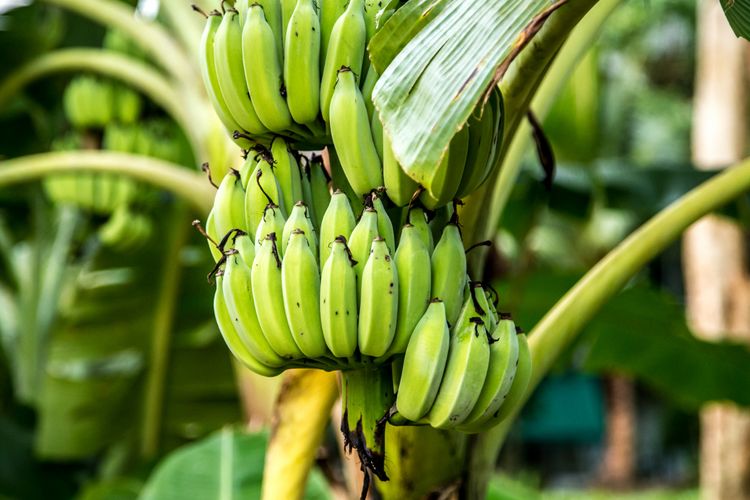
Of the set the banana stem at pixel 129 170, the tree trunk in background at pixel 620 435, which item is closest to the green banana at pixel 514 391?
the banana stem at pixel 129 170

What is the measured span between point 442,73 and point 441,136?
48 millimetres

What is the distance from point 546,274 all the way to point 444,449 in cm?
104

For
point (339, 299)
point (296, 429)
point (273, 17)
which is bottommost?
point (296, 429)

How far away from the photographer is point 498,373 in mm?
583

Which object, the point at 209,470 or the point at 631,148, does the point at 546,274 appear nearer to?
the point at 209,470

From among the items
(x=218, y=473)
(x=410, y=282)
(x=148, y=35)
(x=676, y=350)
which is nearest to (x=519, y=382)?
(x=410, y=282)

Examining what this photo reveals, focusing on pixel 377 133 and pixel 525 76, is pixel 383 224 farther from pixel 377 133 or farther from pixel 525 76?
pixel 525 76

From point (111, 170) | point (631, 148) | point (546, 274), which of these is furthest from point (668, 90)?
point (111, 170)

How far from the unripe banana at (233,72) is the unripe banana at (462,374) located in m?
0.22

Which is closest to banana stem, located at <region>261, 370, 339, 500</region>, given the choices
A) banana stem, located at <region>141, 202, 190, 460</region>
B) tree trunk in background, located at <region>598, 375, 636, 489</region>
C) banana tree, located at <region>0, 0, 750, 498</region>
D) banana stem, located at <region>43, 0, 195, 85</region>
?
banana tree, located at <region>0, 0, 750, 498</region>

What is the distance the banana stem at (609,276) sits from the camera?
804mm

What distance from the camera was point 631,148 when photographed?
7906mm

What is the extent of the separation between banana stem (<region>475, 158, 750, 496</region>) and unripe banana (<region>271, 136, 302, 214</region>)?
0.30 m

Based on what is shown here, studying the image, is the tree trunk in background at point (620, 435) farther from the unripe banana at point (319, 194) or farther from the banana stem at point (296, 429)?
the unripe banana at point (319, 194)
